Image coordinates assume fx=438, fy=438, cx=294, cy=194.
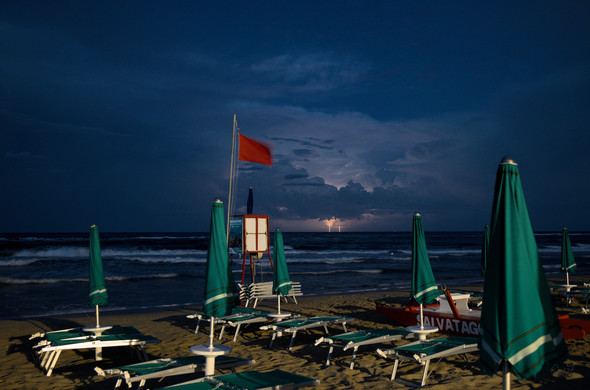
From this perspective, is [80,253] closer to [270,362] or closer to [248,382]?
[270,362]

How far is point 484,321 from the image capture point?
10.9 ft

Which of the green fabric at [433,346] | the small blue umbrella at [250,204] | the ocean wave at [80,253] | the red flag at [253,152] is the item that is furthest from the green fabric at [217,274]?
the ocean wave at [80,253]

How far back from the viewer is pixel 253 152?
14320mm

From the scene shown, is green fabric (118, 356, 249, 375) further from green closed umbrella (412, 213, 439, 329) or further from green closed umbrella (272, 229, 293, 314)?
green closed umbrella (272, 229, 293, 314)

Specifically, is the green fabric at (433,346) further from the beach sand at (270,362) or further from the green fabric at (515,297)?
the green fabric at (515,297)

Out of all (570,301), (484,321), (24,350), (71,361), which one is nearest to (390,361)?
(484,321)

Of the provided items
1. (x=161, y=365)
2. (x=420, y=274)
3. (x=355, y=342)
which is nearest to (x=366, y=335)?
(x=355, y=342)

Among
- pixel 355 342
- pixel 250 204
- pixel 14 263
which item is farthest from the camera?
pixel 14 263

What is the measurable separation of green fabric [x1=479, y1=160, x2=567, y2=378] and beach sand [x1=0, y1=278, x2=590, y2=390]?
3.13m

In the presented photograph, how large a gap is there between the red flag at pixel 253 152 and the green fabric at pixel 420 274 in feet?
24.4

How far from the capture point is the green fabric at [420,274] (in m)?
7.60

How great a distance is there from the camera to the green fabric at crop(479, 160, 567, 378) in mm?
3145

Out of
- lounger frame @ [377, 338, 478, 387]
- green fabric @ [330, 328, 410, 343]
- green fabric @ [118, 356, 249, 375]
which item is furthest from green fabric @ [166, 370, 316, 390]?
green fabric @ [330, 328, 410, 343]

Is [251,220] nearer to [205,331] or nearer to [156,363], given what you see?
[205,331]
